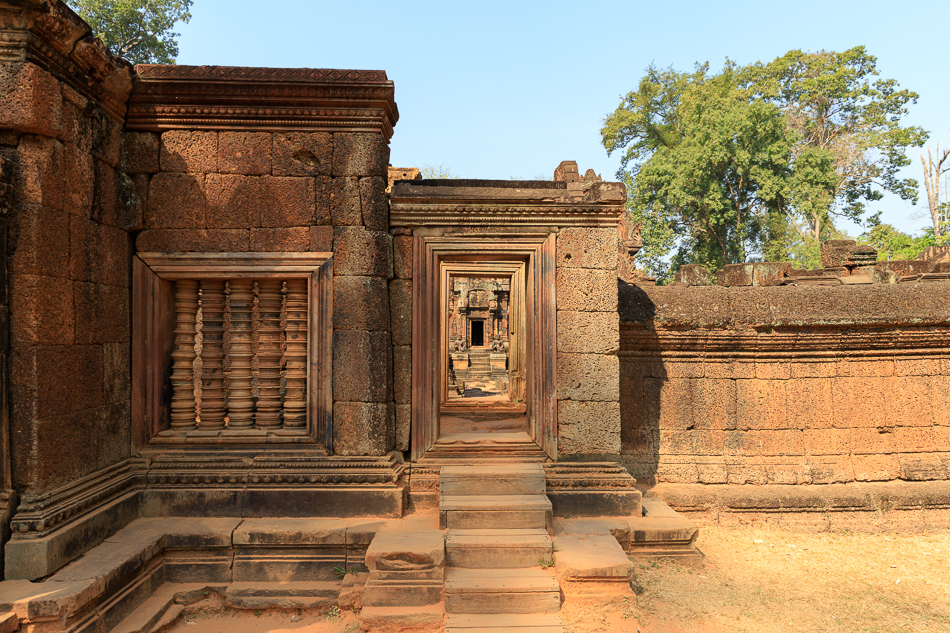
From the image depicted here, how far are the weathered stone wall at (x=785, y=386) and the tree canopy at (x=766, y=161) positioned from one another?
651 inches

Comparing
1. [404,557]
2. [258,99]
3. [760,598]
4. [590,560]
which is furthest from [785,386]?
[258,99]

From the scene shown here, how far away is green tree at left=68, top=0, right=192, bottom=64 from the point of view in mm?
18344

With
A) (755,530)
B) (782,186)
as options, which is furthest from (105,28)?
(782,186)

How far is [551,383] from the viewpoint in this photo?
15.0ft

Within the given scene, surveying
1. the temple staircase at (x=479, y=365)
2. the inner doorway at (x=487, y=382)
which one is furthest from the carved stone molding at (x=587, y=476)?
the temple staircase at (x=479, y=365)

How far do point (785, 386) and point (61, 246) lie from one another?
6330 millimetres

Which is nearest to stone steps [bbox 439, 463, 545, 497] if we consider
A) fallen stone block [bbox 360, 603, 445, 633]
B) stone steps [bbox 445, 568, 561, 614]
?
stone steps [bbox 445, 568, 561, 614]

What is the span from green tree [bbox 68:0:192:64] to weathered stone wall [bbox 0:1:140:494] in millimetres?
18085

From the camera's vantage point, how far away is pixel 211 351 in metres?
4.48

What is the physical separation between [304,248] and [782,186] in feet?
72.6

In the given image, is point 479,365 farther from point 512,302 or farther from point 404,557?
point 404,557

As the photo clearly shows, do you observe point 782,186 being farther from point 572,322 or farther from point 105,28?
point 105,28

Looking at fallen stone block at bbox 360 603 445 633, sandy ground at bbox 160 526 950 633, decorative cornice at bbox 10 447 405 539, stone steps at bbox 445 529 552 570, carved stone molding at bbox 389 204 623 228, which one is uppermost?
carved stone molding at bbox 389 204 623 228

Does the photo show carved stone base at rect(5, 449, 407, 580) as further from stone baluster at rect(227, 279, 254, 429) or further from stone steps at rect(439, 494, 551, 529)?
stone steps at rect(439, 494, 551, 529)
